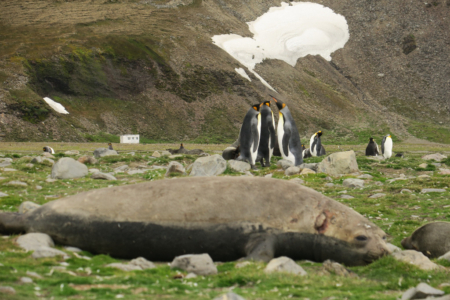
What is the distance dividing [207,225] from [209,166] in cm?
1327

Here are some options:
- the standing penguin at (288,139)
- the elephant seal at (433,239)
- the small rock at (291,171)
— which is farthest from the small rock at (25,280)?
the standing penguin at (288,139)

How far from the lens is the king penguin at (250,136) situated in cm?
2597

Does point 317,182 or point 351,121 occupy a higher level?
point 351,121

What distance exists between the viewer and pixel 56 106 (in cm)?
8450

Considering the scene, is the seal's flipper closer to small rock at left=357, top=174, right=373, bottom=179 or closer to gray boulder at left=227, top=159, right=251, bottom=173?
small rock at left=357, top=174, right=373, bottom=179

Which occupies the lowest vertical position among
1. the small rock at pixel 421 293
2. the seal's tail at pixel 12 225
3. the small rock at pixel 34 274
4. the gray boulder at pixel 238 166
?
the small rock at pixel 421 293

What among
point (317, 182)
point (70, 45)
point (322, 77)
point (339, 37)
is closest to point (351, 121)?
point (322, 77)

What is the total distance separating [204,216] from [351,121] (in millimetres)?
102088

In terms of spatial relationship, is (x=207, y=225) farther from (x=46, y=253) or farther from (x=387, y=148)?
(x=387, y=148)

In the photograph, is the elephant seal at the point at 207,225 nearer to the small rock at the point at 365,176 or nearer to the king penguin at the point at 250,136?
the small rock at the point at 365,176

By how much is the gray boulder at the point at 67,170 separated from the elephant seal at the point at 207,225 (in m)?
8.77

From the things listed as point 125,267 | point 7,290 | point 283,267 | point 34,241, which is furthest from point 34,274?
point 283,267

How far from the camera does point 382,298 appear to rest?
5824mm

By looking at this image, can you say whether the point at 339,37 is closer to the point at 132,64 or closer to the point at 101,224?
the point at 132,64
